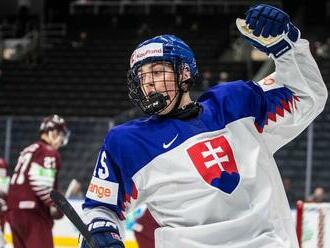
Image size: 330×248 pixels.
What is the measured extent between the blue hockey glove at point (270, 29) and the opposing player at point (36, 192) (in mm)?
3344

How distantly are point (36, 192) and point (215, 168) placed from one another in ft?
11.5

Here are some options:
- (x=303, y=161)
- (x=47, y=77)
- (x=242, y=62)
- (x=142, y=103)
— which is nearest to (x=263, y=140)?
(x=142, y=103)

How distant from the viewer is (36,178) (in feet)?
18.1

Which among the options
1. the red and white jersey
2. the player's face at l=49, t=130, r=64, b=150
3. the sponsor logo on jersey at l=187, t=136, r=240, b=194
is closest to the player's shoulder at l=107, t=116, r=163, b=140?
the sponsor logo on jersey at l=187, t=136, r=240, b=194

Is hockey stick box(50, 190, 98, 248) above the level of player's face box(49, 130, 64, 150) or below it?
above

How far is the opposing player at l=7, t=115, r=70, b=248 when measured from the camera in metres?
5.49

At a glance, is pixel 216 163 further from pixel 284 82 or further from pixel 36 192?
pixel 36 192

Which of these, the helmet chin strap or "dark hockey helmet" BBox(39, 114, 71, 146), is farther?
"dark hockey helmet" BBox(39, 114, 71, 146)

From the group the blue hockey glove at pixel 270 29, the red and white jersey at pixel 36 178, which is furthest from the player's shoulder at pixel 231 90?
the red and white jersey at pixel 36 178

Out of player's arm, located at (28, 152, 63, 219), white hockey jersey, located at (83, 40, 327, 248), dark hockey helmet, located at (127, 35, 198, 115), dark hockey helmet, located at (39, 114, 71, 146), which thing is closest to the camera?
white hockey jersey, located at (83, 40, 327, 248)

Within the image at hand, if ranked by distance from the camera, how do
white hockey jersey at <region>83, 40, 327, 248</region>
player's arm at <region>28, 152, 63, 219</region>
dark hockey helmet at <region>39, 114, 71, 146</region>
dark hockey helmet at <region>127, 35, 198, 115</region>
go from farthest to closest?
dark hockey helmet at <region>39, 114, 71, 146</region>
player's arm at <region>28, 152, 63, 219</region>
dark hockey helmet at <region>127, 35, 198, 115</region>
white hockey jersey at <region>83, 40, 327, 248</region>

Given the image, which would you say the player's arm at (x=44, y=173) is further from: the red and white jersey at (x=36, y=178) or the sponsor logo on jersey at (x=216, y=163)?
the sponsor logo on jersey at (x=216, y=163)

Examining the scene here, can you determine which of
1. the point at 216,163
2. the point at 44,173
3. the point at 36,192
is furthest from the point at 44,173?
the point at 216,163

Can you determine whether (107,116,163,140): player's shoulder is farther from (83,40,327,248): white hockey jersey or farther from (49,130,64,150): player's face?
(49,130,64,150): player's face
